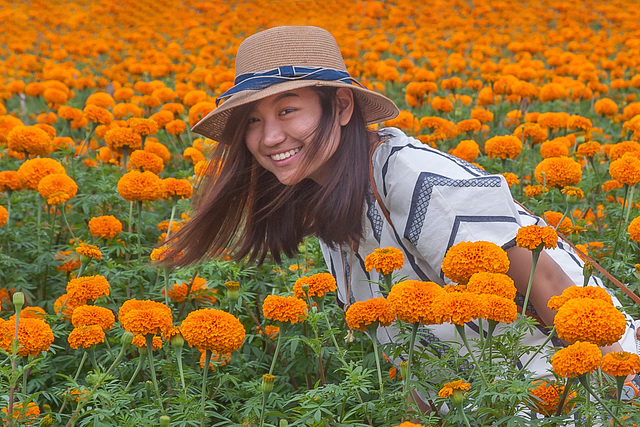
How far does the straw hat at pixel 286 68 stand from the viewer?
217 cm

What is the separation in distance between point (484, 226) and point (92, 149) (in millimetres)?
3265

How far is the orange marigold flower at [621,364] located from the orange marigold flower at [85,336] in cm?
127

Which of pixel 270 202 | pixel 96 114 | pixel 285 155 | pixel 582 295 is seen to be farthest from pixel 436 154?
pixel 96 114

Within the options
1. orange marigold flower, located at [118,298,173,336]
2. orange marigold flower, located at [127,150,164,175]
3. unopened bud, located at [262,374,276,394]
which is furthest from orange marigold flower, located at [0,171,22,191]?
unopened bud, located at [262,374,276,394]

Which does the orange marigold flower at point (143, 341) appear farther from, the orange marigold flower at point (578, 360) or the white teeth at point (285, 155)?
the orange marigold flower at point (578, 360)

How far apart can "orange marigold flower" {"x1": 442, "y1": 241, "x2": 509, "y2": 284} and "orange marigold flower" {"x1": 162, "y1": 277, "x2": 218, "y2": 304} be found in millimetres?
1279

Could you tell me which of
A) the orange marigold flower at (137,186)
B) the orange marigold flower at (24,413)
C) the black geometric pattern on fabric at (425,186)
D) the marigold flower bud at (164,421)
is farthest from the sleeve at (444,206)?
the orange marigold flower at (24,413)

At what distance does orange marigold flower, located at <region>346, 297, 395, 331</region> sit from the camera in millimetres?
1654

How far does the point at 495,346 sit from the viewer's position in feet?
5.10

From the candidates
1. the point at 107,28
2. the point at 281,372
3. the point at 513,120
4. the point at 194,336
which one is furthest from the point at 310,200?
the point at 107,28

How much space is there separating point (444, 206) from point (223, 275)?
3.64 ft

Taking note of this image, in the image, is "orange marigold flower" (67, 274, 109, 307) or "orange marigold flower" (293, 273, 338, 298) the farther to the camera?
"orange marigold flower" (67, 274, 109, 307)

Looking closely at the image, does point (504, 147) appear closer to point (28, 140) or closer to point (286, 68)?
point (286, 68)

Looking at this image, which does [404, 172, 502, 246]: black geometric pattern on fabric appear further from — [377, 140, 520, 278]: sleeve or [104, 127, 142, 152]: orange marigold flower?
[104, 127, 142, 152]: orange marigold flower
